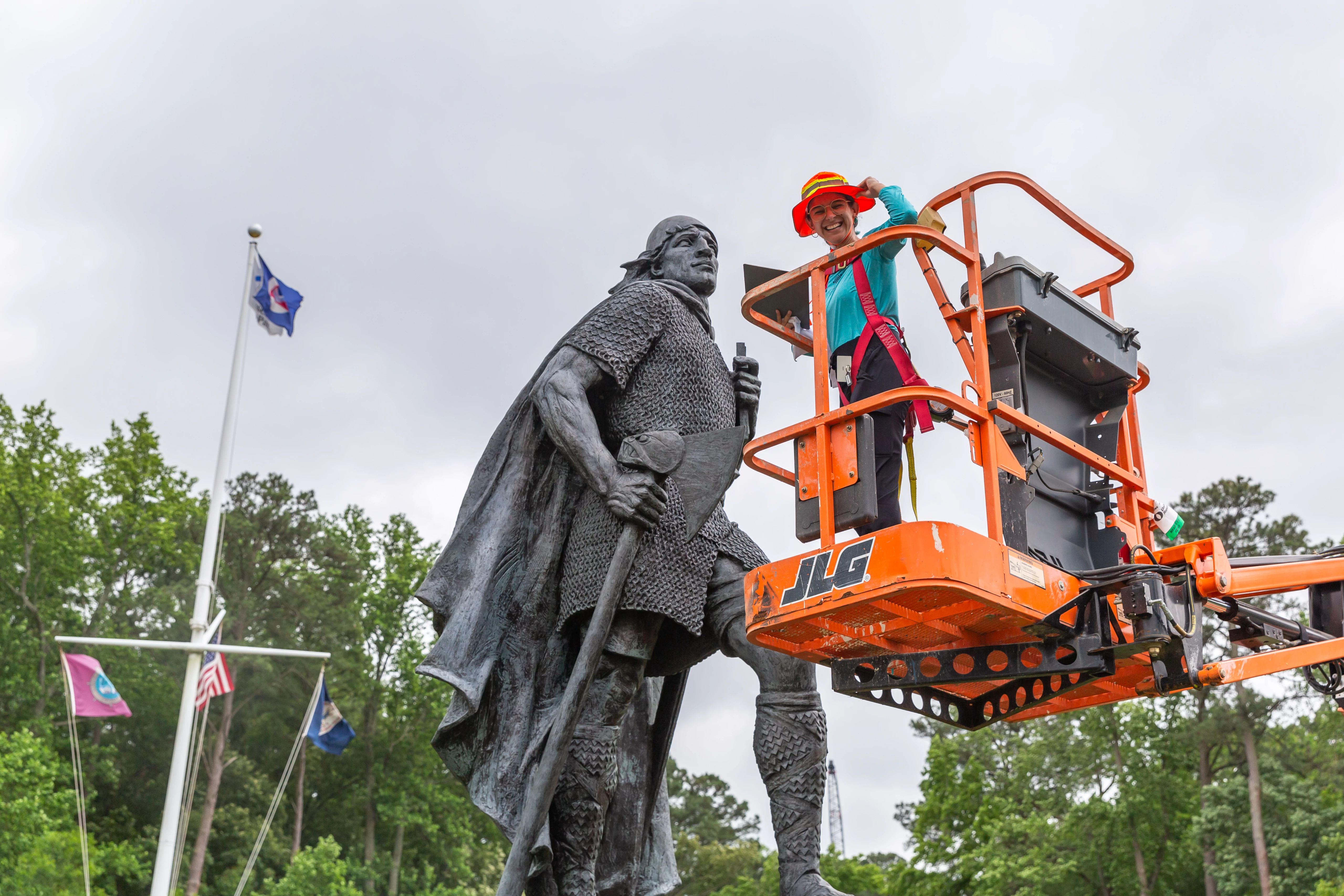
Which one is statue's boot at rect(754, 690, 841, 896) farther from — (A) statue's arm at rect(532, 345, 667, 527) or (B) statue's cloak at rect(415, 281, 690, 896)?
(A) statue's arm at rect(532, 345, 667, 527)

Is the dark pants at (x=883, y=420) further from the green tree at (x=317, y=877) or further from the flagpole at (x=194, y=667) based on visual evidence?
the green tree at (x=317, y=877)

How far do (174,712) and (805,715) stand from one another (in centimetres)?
3474

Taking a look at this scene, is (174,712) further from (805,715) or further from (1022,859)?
(805,715)

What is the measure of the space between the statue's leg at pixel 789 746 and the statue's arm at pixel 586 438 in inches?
24.3

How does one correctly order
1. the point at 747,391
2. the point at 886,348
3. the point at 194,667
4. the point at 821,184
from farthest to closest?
the point at 194,667
the point at 821,184
the point at 886,348
the point at 747,391

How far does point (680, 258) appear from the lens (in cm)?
582

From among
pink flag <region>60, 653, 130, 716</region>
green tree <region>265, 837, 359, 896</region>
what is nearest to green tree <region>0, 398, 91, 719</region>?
green tree <region>265, 837, 359, 896</region>

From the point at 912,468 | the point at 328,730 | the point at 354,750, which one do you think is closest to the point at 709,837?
the point at 354,750

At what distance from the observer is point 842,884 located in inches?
1217

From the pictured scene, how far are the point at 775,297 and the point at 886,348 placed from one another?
2.12 feet

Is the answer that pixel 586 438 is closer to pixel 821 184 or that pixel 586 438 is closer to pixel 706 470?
pixel 706 470

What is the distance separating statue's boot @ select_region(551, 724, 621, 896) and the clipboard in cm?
242

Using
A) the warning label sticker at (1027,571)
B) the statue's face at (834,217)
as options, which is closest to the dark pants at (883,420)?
the statue's face at (834,217)

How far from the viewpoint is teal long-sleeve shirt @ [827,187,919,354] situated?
6.15 meters
